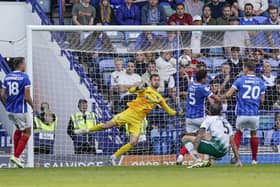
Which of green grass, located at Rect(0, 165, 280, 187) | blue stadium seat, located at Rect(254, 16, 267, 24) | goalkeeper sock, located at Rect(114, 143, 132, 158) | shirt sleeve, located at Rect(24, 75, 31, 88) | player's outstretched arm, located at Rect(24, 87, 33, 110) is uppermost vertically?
blue stadium seat, located at Rect(254, 16, 267, 24)

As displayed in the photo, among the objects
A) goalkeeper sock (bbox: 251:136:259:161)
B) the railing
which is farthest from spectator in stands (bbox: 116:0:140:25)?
goalkeeper sock (bbox: 251:136:259:161)

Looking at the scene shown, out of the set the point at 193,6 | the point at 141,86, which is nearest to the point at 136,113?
the point at 141,86

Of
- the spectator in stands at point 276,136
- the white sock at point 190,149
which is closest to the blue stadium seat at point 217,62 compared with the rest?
the spectator in stands at point 276,136

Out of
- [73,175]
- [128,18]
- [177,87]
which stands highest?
[128,18]

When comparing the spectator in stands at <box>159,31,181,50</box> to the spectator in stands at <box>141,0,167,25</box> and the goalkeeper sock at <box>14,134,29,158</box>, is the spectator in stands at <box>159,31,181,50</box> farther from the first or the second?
the goalkeeper sock at <box>14,134,29,158</box>

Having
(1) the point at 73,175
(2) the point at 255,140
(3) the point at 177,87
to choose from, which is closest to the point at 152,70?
(3) the point at 177,87

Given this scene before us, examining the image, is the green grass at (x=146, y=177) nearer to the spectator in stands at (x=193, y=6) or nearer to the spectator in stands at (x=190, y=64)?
the spectator in stands at (x=190, y=64)

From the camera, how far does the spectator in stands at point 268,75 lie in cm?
2056

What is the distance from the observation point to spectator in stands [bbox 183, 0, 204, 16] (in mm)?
23688

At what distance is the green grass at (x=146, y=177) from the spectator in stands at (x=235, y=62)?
3001mm

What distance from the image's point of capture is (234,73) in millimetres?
20734

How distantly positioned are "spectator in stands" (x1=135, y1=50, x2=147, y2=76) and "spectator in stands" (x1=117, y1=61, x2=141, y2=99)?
117 millimetres

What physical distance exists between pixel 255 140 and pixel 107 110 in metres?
3.24

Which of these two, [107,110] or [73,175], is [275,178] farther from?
[107,110]
